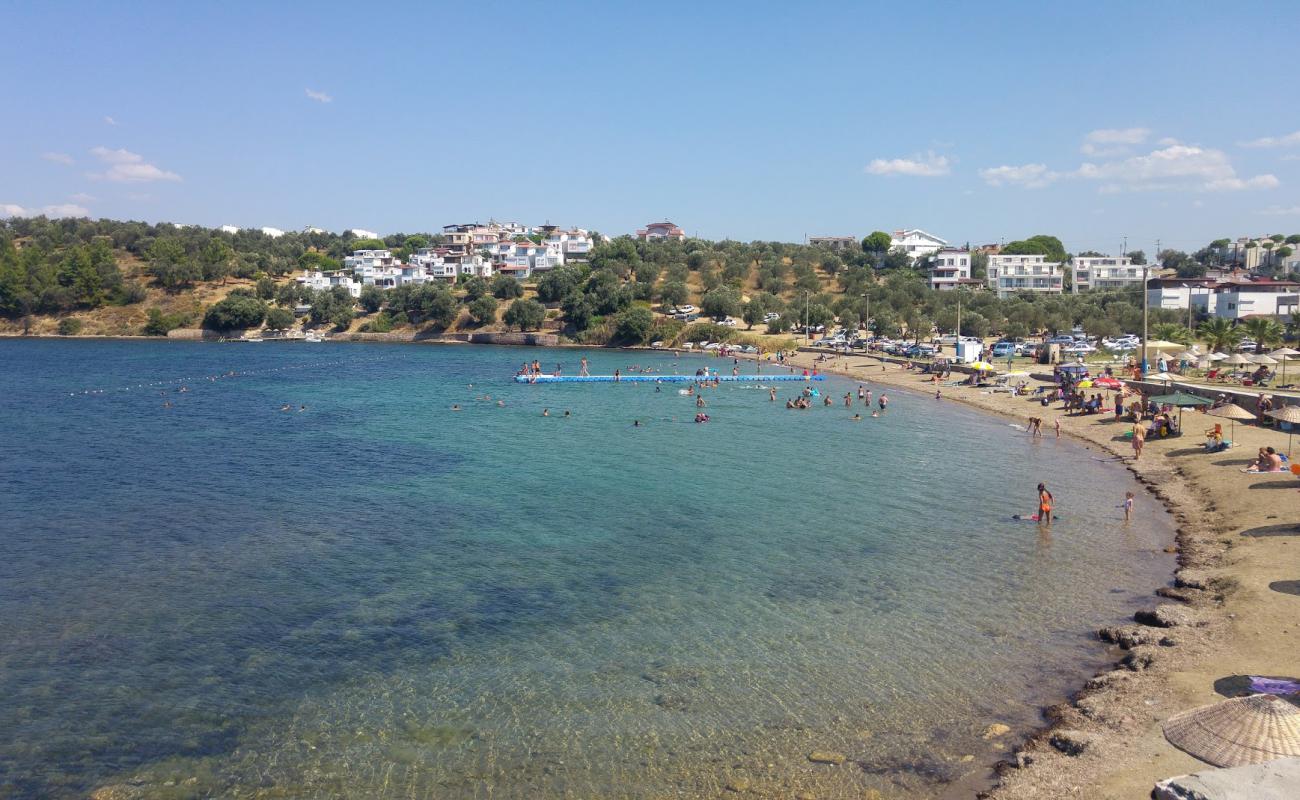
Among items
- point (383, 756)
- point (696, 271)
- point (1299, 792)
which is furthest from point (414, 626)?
point (696, 271)

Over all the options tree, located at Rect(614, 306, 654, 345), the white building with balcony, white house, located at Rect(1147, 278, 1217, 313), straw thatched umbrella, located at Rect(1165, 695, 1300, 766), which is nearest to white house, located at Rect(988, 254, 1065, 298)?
the white building with balcony

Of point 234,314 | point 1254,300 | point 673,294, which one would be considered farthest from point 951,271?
point 234,314

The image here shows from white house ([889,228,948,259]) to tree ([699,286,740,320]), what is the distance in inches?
2073

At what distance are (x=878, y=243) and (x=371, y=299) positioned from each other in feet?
271

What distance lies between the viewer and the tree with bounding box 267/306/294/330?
112625 mm

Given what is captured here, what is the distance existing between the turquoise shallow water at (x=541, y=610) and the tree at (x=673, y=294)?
71212 mm

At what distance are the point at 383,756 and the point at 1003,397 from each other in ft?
152

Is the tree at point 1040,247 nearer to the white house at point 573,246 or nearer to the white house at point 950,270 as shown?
the white house at point 950,270

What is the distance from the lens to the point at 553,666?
16.1 meters

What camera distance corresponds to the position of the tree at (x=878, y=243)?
149125 millimetres

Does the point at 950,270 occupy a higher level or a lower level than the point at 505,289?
higher

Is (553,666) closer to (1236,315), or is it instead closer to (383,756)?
(383,756)

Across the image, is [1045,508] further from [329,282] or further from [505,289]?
[329,282]

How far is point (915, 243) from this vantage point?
152500 millimetres
